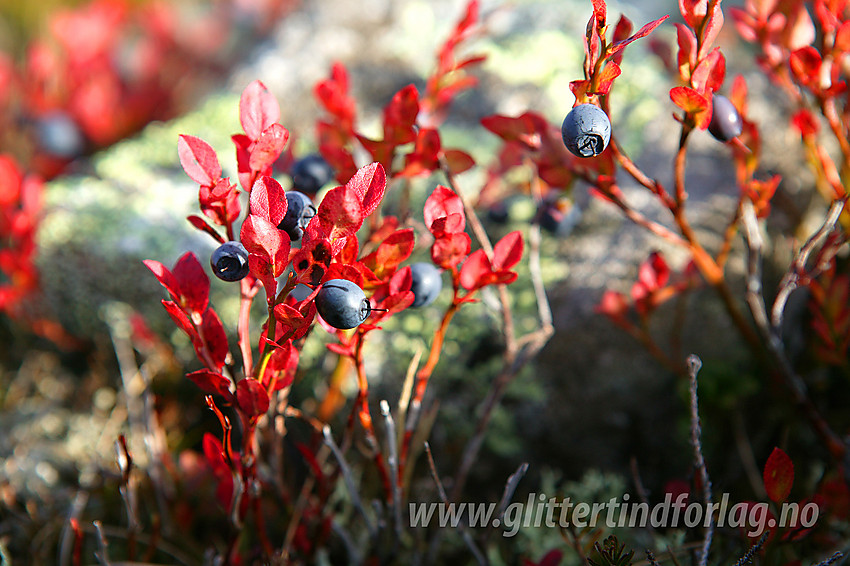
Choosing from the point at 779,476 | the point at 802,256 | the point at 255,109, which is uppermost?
the point at 255,109

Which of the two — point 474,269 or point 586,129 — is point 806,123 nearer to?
point 586,129

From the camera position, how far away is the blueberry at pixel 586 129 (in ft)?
2.18

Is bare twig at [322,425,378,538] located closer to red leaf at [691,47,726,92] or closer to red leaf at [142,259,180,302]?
red leaf at [142,259,180,302]

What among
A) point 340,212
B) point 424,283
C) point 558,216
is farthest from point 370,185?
point 558,216

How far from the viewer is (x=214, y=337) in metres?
0.73

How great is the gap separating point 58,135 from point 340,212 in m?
1.63

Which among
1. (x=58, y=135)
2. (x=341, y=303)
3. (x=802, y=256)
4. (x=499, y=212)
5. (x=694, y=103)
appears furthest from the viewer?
(x=58, y=135)

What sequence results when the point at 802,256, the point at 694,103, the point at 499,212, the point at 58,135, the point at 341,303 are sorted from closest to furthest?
the point at 341,303 → the point at 694,103 → the point at 802,256 → the point at 499,212 → the point at 58,135

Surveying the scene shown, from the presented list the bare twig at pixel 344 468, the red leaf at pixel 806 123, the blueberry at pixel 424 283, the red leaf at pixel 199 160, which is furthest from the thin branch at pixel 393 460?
the red leaf at pixel 806 123

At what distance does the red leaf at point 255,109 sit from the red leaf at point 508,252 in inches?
13.3

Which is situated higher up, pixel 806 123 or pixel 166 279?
pixel 806 123

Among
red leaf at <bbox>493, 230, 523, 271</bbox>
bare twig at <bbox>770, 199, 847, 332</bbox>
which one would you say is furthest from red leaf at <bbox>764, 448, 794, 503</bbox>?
red leaf at <bbox>493, 230, 523, 271</bbox>

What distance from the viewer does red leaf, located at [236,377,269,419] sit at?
0.65m

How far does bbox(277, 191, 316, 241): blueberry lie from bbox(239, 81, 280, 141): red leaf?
0.09 m
